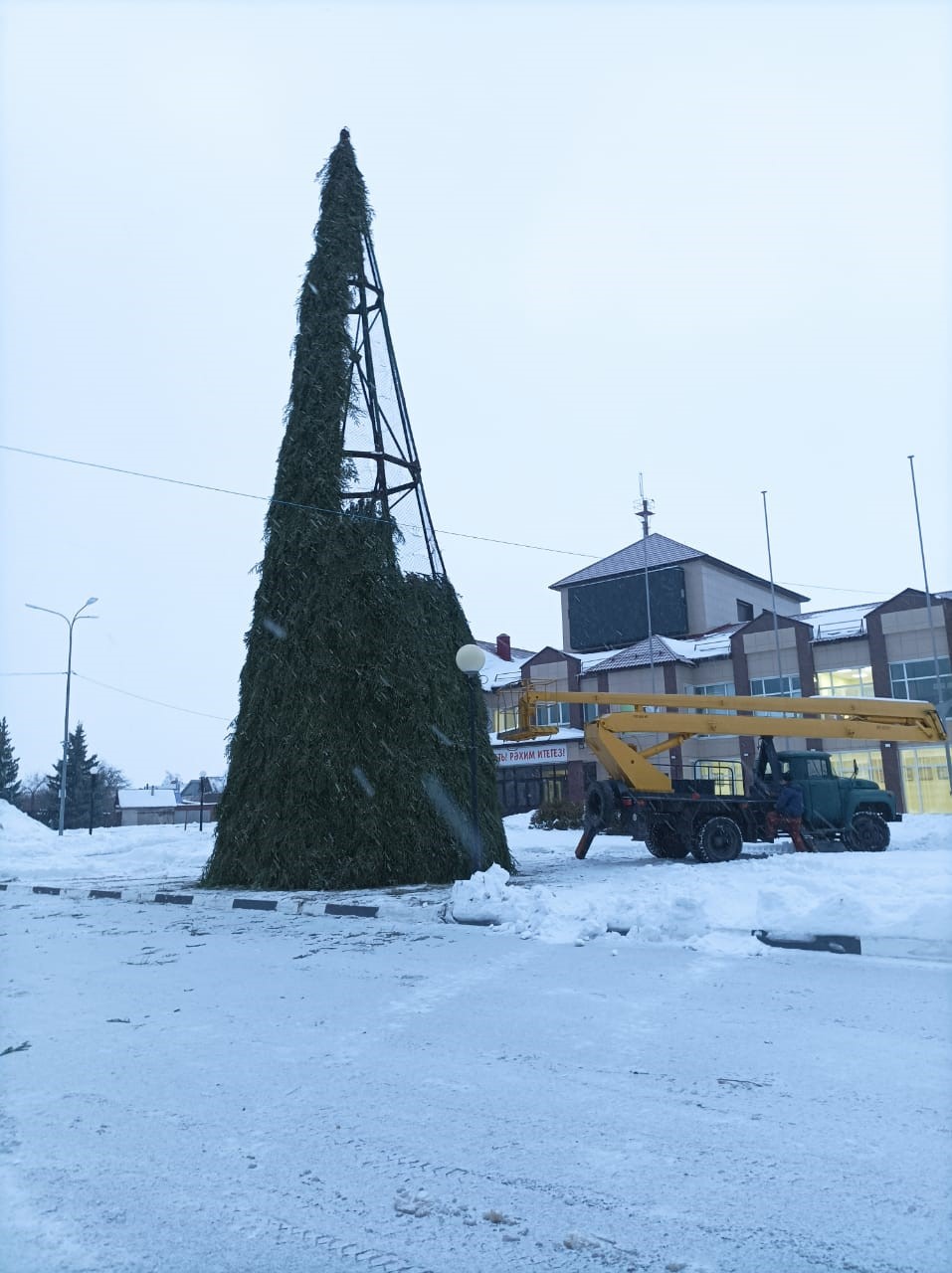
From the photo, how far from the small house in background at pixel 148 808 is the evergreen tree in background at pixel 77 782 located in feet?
8.99

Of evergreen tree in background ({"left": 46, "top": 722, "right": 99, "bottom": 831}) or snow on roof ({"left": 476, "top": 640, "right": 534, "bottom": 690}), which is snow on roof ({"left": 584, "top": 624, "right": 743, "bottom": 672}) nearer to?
snow on roof ({"left": 476, "top": 640, "right": 534, "bottom": 690})

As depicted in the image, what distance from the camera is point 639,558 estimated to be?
4844 cm

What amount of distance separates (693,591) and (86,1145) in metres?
44.8

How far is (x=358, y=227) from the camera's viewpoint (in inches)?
653

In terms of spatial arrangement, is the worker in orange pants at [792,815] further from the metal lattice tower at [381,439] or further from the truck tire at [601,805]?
the metal lattice tower at [381,439]

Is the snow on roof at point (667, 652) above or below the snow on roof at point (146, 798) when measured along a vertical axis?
above

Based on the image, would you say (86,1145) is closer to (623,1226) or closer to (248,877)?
(623,1226)

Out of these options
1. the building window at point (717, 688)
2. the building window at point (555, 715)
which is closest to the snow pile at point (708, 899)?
the building window at point (717, 688)

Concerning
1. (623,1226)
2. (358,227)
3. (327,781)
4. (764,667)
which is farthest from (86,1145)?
(764,667)

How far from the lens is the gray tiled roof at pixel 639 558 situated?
154 feet

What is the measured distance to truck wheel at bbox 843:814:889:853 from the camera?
17953 millimetres

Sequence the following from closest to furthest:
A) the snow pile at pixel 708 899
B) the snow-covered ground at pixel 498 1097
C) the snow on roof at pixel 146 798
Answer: the snow-covered ground at pixel 498 1097 < the snow pile at pixel 708 899 < the snow on roof at pixel 146 798

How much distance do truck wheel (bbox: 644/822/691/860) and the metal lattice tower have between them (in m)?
6.97

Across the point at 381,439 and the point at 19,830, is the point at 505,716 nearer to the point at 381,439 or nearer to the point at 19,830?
the point at 381,439
